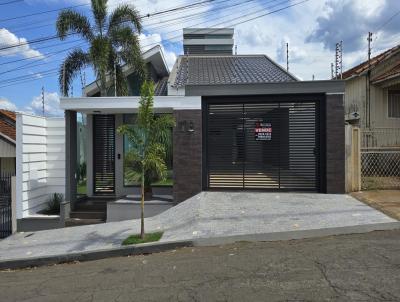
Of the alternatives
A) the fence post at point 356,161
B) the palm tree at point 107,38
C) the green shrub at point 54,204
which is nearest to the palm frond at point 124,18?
the palm tree at point 107,38

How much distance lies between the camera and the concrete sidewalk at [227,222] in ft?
29.2

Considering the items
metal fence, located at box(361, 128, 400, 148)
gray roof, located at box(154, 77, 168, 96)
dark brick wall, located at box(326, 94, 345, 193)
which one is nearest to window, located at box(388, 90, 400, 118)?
metal fence, located at box(361, 128, 400, 148)

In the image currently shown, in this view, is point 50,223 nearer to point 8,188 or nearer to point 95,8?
point 8,188

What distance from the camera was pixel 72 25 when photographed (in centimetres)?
1650

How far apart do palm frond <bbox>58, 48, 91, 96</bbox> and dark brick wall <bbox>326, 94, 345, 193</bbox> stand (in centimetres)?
921

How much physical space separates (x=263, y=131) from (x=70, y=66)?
26.7 feet

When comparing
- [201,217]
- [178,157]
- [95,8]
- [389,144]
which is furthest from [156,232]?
[389,144]

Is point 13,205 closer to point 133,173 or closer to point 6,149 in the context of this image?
point 133,173

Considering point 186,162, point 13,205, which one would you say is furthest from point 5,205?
point 186,162

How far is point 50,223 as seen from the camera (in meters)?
13.5

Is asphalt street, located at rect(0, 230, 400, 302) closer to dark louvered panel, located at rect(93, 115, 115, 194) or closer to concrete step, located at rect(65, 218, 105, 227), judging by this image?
concrete step, located at rect(65, 218, 105, 227)

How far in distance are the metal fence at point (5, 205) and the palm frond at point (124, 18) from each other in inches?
269

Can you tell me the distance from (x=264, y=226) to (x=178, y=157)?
458 cm

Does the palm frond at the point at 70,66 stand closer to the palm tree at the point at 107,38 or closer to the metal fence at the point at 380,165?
the palm tree at the point at 107,38
